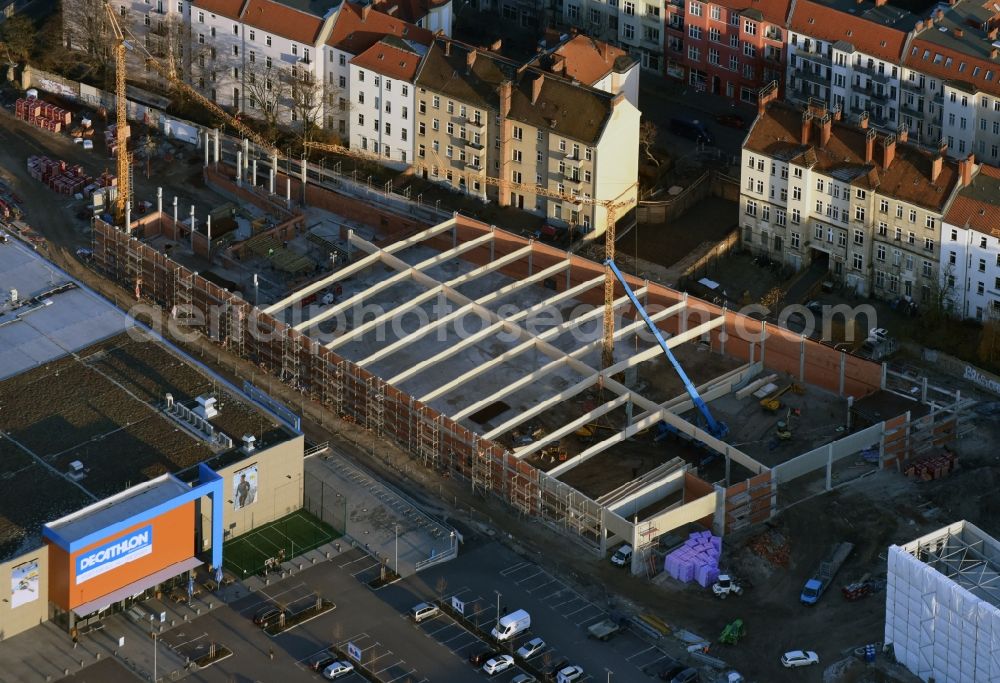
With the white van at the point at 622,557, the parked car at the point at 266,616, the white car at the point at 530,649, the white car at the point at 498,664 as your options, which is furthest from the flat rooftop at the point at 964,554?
the parked car at the point at 266,616

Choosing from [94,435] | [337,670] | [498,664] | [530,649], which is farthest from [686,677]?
[94,435]

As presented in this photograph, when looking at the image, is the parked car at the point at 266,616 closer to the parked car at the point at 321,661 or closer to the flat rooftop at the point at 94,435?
the parked car at the point at 321,661

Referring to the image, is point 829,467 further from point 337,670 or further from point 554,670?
point 337,670

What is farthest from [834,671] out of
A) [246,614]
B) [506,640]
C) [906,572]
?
[246,614]

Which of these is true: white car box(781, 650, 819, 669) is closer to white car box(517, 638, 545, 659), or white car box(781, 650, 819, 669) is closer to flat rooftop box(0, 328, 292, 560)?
white car box(517, 638, 545, 659)

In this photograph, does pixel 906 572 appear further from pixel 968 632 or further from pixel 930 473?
pixel 930 473

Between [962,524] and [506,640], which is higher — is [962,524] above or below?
above
